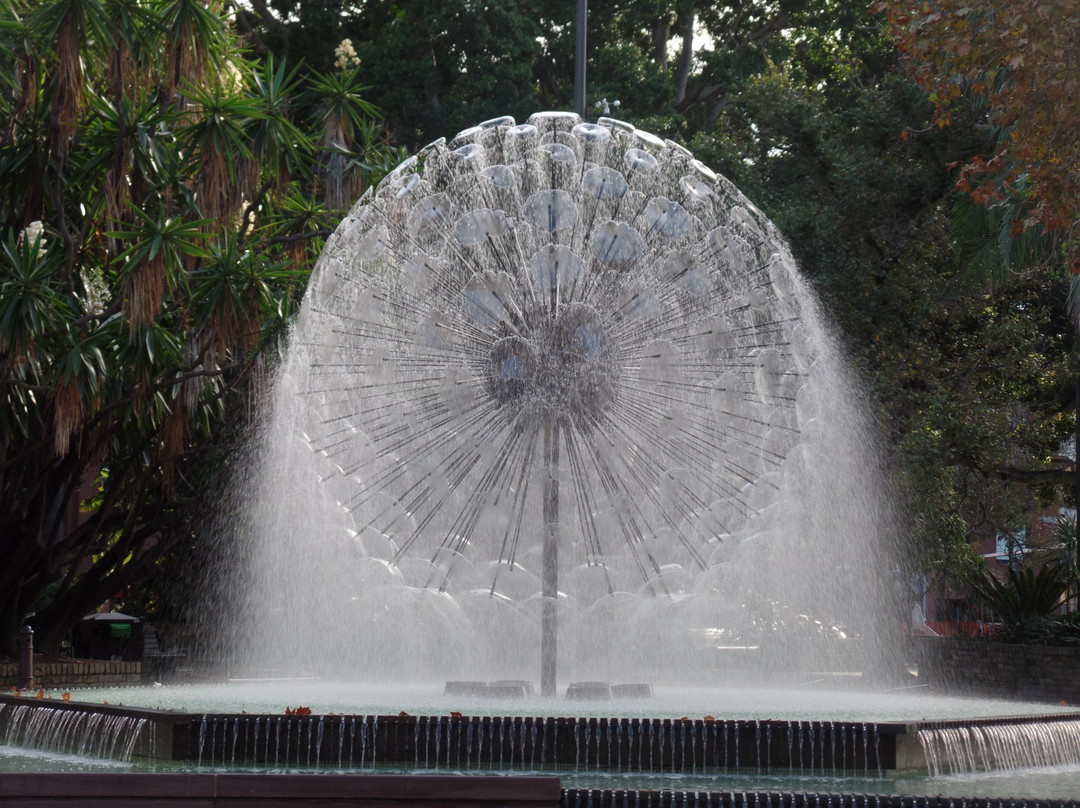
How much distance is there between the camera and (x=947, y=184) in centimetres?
2019

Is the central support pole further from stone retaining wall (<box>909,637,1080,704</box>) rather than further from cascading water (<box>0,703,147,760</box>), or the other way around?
stone retaining wall (<box>909,637,1080,704</box>)

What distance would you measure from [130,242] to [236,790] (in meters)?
Result: 12.2

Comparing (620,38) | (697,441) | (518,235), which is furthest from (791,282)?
(620,38)

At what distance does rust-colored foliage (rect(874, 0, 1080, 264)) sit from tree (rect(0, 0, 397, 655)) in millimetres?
8927

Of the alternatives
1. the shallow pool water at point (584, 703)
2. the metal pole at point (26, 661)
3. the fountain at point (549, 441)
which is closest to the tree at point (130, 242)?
the metal pole at point (26, 661)

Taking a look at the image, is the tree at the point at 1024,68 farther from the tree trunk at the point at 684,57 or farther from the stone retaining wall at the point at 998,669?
the tree trunk at the point at 684,57

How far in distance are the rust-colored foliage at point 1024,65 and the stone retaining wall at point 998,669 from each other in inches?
380

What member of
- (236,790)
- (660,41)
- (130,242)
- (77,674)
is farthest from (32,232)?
Answer: (660,41)

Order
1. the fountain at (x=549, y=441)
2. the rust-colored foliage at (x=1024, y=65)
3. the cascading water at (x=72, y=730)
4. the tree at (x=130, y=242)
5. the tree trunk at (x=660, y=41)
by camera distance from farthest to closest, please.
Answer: the tree trunk at (x=660, y=41)
the tree at (x=130, y=242)
the fountain at (x=549, y=441)
the cascading water at (x=72, y=730)
the rust-colored foliage at (x=1024, y=65)

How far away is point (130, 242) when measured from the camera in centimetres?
1767

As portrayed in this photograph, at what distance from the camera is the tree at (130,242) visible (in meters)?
15.4

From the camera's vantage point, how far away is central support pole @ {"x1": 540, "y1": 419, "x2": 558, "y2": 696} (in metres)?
10.9

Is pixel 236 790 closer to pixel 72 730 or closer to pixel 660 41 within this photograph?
pixel 72 730

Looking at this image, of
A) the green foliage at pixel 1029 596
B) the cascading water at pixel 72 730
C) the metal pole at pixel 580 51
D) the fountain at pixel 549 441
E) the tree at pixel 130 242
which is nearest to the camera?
the cascading water at pixel 72 730
